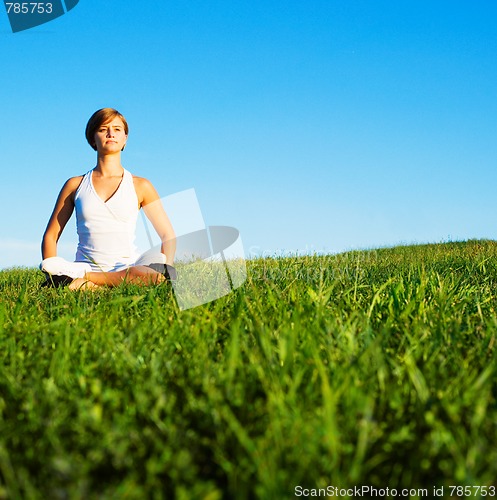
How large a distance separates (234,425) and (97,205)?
15.2 feet

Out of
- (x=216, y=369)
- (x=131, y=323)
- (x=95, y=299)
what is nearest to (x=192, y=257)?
(x=95, y=299)

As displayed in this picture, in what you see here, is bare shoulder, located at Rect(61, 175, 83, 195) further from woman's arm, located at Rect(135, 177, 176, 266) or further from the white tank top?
woman's arm, located at Rect(135, 177, 176, 266)

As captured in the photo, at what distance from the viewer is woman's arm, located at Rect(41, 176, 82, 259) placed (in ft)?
19.1

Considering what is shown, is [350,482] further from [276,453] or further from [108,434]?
[108,434]

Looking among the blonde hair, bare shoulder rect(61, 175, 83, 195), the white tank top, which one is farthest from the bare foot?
the blonde hair

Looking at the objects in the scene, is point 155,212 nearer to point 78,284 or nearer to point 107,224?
point 107,224

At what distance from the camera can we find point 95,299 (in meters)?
4.01

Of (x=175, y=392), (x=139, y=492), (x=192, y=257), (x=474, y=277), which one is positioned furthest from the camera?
(x=192, y=257)

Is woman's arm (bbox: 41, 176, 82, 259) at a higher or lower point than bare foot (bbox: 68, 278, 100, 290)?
higher

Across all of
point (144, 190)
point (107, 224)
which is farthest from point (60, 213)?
point (144, 190)

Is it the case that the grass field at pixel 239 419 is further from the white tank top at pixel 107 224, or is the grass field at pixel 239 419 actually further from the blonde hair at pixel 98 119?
the blonde hair at pixel 98 119

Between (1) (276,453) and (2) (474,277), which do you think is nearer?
(1) (276,453)

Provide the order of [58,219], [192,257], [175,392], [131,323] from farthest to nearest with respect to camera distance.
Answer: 1. [192,257]
2. [58,219]
3. [131,323]
4. [175,392]

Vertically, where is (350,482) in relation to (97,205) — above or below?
below
